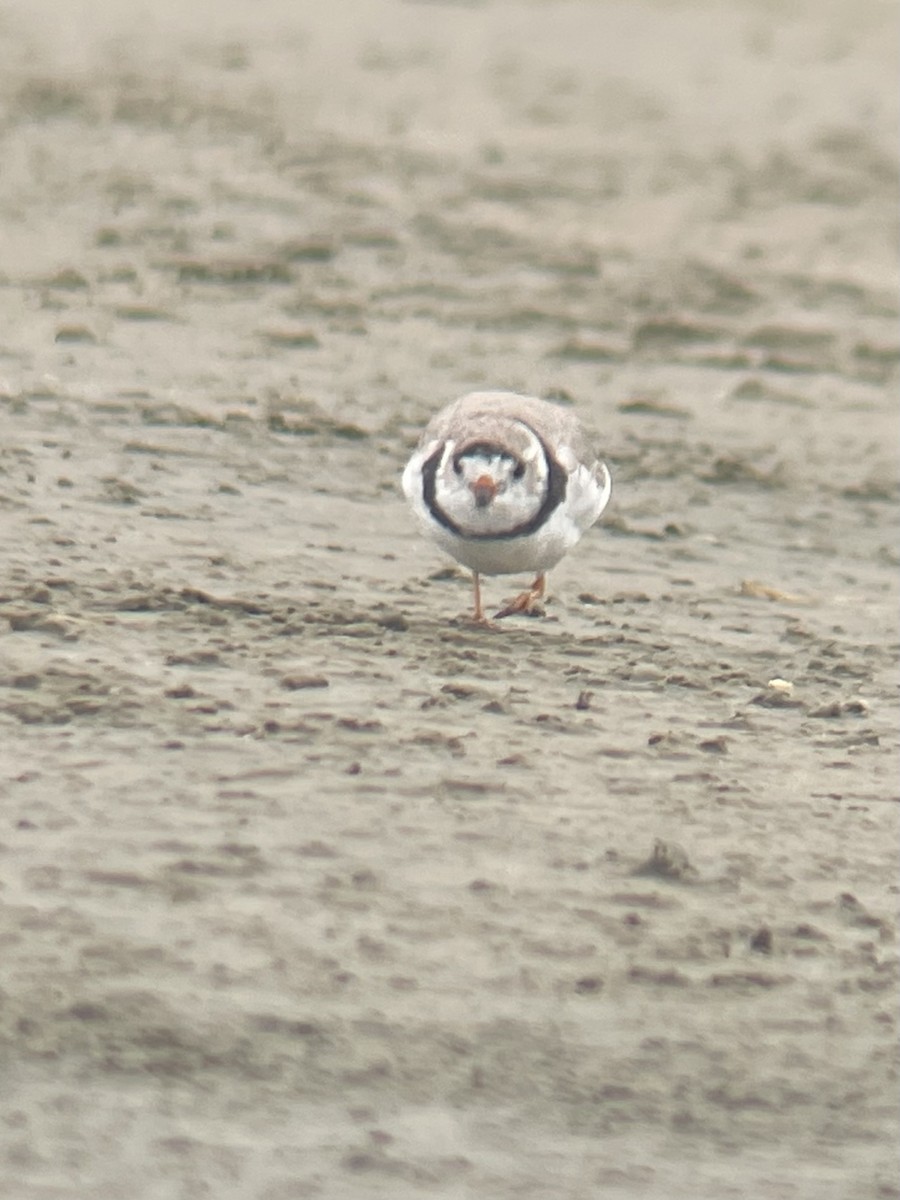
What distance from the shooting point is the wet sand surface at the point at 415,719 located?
15.5 feet

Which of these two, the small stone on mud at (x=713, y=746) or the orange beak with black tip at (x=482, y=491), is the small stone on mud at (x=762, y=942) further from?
the orange beak with black tip at (x=482, y=491)

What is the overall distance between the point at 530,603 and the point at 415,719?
4.57 feet

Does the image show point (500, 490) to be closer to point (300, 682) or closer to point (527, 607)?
point (527, 607)

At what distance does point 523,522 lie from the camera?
22.1ft

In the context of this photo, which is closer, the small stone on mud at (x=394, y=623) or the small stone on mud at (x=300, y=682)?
the small stone on mud at (x=300, y=682)

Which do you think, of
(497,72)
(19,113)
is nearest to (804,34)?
(497,72)

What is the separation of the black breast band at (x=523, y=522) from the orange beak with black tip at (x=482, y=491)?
0.31 ft

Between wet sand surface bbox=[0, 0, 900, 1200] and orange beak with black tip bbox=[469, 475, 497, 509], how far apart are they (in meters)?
0.39

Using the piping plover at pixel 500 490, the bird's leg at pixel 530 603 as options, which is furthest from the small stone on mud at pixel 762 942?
the bird's leg at pixel 530 603

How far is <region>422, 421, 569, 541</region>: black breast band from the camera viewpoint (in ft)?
22.0

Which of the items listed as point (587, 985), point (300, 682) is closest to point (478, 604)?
point (300, 682)

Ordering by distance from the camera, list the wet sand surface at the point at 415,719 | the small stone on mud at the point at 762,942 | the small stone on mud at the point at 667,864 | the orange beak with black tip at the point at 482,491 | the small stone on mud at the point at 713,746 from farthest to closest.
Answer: the orange beak with black tip at the point at 482,491 < the small stone on mud at the point at 713,746 < the small stone on mud at the point at 667,864 < the small stone on mud at the point at 762,942 < the wet sand surface at the point at 415,719

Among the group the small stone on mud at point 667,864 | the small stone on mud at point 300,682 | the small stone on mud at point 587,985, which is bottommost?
the small stone on mud at point 587,985

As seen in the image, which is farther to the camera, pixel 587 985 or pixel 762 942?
pixel 762 942
